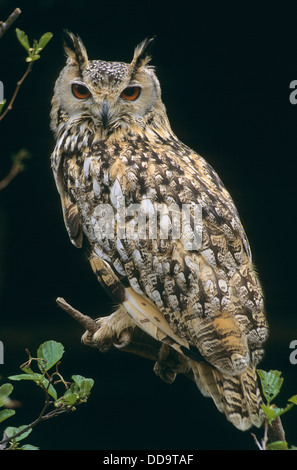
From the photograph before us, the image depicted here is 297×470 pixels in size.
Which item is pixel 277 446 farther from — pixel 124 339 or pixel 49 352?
pixel 124 339

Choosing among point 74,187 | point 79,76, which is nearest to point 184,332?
point 74,187

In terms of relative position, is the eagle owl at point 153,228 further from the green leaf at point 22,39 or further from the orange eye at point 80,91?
the green leaf at point 22,39

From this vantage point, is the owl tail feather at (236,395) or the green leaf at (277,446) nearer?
the green leaf at (277,446)

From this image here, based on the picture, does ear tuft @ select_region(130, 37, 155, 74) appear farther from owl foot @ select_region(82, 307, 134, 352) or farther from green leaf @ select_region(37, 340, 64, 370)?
green leaf @ select_region(37, 340, 64, 370)

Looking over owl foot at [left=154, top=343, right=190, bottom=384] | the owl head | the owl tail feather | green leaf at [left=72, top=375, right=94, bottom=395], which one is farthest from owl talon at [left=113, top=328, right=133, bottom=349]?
the owl head

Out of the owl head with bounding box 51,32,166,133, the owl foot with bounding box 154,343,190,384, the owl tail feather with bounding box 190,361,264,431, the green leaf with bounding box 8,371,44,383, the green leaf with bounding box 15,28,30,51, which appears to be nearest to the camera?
the green leaf with bounding box 15,28,30,51

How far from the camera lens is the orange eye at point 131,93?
170 cm

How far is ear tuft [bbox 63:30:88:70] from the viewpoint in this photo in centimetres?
172

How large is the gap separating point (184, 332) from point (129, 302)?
19 centimetres

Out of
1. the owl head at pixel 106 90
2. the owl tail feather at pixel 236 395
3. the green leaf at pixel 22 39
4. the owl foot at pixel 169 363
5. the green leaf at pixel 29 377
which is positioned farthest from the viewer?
the owl foot at pixel 169 363

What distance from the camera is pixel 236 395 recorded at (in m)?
1.50

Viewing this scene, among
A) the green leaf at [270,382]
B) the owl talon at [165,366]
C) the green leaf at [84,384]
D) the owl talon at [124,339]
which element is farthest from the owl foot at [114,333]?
the green leaf at [270,382]

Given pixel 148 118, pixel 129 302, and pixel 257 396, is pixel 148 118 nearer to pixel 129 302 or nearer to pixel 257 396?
pixel 129 302

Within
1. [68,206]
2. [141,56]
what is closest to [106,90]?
[141,56]
